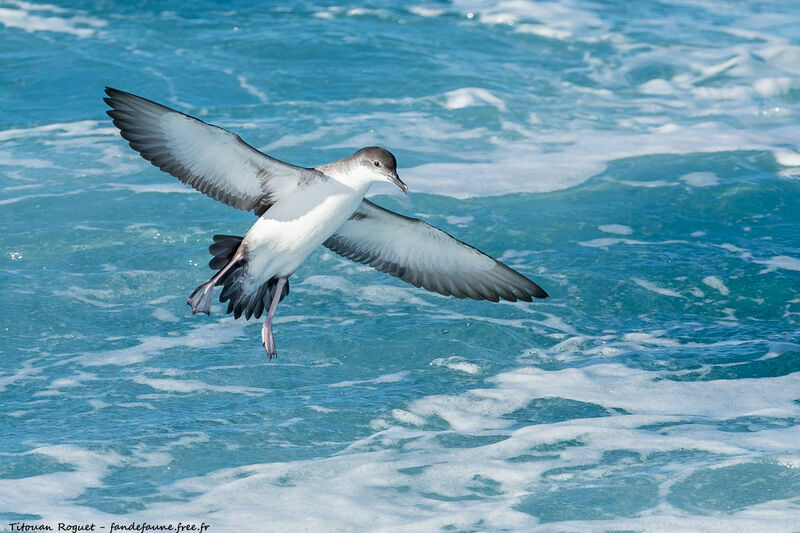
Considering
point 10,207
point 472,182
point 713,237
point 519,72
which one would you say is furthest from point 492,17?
point 10,207

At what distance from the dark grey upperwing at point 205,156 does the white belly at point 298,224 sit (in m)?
0.12

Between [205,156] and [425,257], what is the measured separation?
1.88 metres

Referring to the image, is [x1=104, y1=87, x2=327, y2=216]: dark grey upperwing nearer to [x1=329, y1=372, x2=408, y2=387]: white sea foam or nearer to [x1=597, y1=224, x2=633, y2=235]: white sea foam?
[x1=329, y1=372, x2=408, y2=387]: white sea foam

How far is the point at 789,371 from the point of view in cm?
796

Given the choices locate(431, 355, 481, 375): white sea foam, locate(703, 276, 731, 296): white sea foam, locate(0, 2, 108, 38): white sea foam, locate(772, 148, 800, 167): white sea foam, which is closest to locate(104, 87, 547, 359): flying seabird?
locate(431, 355, 481, 375): white sea foam

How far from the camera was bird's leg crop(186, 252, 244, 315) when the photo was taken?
7418mm

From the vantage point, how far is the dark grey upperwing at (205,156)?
7012 millimetres

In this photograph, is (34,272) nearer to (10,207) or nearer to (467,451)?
(10,207)

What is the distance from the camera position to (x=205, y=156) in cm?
728

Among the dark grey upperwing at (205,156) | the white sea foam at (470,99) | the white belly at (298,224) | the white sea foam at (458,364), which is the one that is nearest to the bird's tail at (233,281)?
the white belly at (298,224)

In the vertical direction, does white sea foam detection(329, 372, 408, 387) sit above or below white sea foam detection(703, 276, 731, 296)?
below

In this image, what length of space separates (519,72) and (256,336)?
8286 mm

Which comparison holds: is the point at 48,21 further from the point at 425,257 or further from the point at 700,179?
the point at 425,257

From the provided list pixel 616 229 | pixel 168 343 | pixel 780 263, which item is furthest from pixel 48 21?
pixel 780 263
